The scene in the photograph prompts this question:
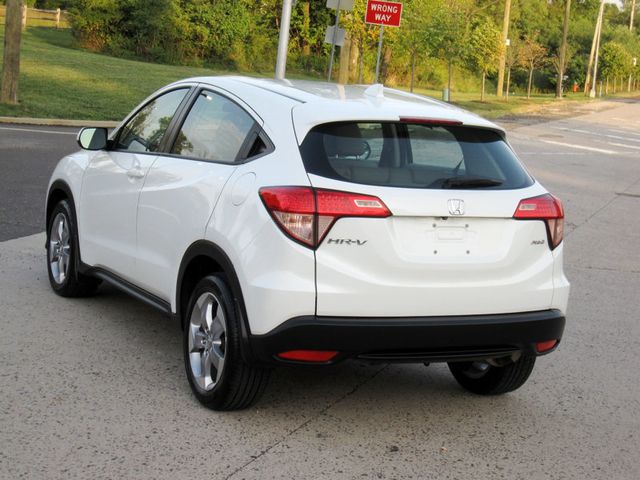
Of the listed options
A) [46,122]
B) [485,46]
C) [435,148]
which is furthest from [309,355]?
[485,46]

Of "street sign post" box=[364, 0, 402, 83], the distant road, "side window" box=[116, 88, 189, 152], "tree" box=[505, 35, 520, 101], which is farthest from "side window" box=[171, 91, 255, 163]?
"tree" box=[505, 35, 520, 101]

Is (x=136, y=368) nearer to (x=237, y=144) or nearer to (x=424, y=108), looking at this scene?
(x=237, y=144)

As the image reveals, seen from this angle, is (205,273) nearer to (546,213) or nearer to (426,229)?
(426,229)

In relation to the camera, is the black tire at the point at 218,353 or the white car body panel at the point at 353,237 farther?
the black tire at the point at 218,353

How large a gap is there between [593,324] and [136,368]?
355 centimetres

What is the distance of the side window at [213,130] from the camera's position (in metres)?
5.26

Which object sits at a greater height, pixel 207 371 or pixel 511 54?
pixel 511 54

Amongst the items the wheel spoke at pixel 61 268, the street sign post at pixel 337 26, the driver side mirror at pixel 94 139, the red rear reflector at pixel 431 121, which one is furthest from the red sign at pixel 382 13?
the red rear reflector at pixel 431 121

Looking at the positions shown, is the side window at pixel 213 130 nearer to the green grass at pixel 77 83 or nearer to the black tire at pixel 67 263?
the black tire at pixel 67 263

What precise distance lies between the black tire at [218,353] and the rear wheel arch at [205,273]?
0.07m

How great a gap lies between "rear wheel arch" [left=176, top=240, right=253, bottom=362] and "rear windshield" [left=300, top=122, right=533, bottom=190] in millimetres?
633

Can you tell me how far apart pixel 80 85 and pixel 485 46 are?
22573mm

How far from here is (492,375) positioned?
18.4 feet

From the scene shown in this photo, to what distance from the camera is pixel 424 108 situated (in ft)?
17.2
